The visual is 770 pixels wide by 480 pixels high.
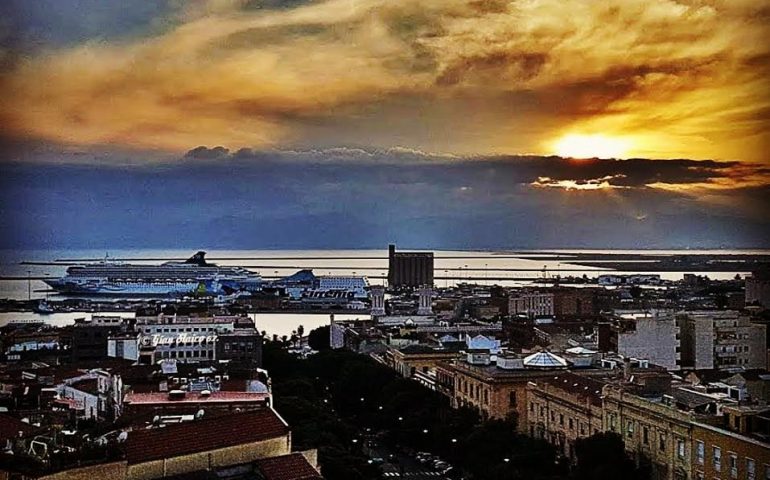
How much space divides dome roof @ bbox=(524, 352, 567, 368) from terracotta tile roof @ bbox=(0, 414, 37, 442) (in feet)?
14.2

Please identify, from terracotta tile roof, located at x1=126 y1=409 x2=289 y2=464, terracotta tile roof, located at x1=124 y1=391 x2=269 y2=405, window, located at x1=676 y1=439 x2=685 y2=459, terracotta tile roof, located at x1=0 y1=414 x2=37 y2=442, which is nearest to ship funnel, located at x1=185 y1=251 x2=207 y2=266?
terracotta tile roof, located at x1=124 y1=391 x2=269 y2=405

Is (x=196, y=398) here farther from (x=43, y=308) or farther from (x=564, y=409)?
(x=43, y=308)

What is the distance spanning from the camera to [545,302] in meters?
19.2

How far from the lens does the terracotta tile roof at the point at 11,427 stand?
3.39 meters

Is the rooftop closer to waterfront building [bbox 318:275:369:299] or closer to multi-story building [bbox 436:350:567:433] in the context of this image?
multi-story building [bbox 436:350:567:433]

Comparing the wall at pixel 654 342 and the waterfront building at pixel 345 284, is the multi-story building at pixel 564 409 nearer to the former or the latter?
the wall at pixel 654 342

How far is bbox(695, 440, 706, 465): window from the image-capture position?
15.3ft

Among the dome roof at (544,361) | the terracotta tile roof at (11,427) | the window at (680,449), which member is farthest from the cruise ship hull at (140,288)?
the terracotta tile roof at (11,427)

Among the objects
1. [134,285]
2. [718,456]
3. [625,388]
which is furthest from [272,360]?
[134,285]

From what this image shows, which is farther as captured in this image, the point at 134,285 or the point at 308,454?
the point at 134,285

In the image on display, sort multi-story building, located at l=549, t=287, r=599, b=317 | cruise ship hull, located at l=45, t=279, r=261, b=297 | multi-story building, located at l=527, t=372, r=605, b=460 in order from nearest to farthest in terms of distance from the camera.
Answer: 1. multi-story building, located at l=527, t=372, r=605, b=460
2. multi-story building, located at l=549, t=287, r=599, b=317
3. cruise ship hull, located at l=45, t=279, r=261, b=297

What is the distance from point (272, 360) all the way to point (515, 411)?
318 centimetres

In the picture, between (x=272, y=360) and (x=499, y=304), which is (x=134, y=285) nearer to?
(x=499, y=304)

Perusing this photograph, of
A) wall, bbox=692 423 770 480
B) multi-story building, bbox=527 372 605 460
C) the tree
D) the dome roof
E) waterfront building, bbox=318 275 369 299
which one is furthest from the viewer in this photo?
waterfront building, bbox=318 275 369 299
